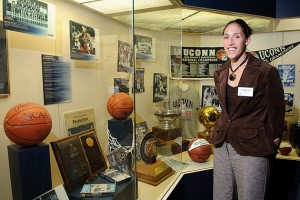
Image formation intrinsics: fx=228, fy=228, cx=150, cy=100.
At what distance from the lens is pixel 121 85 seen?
6.82 feet

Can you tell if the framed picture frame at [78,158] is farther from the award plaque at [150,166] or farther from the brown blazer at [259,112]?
the brown blazer at [259,112]

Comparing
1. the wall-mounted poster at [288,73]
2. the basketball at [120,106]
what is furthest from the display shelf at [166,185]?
the wall-mounted poster at [288,73]

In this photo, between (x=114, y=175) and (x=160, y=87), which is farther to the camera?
(x=160, y=87)

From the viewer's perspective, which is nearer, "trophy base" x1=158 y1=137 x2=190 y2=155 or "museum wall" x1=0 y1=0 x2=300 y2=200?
"museum wall" x1=0 y1=0 x2=300 y2=200

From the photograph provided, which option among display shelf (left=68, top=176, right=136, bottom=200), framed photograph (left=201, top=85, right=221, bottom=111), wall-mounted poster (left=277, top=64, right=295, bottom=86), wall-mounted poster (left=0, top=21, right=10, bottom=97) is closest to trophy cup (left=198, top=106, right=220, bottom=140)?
framed photograph (left=201, top=85, right=221, bottom=111)

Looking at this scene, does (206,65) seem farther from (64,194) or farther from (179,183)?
(64,194)

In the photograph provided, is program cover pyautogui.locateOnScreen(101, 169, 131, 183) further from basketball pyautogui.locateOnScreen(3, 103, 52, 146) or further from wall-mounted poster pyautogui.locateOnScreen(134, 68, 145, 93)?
wall-mounted poster pyautogui.locateOnScreen(134, 68, 145, 93)

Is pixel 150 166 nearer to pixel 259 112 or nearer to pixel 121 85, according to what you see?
pixel 121 85

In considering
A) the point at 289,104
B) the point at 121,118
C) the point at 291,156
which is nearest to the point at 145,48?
the point at 121,118

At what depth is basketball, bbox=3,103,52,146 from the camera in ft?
3.65

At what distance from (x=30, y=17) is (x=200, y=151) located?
1.76 metres

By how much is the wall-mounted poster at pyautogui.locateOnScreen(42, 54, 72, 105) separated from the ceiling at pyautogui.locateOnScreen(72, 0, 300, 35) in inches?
19.7

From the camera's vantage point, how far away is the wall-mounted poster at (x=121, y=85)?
205cm

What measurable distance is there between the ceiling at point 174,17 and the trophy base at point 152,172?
123 centimetres
